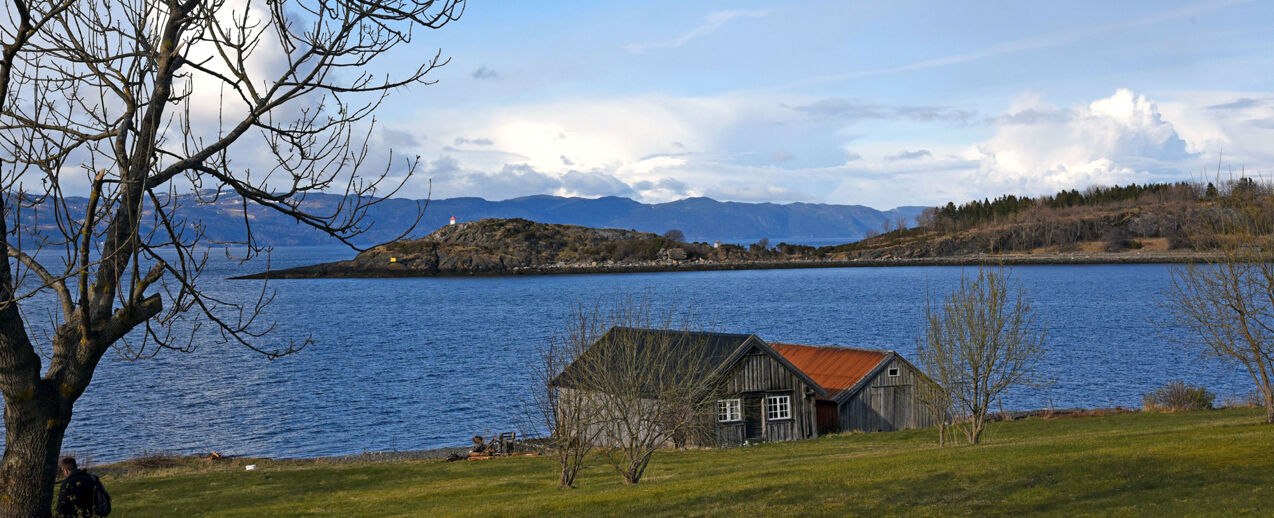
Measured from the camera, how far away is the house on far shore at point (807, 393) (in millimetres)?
41312

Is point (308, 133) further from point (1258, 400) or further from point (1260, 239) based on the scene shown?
point (1258, 400)

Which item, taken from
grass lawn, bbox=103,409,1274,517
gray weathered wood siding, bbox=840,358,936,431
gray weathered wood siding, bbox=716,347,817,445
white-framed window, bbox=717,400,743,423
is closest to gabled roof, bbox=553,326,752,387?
gray weathered wood siding, bbox=716,347,817,445

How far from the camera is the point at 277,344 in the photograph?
9462cm

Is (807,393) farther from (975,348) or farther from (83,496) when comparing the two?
(83,496)

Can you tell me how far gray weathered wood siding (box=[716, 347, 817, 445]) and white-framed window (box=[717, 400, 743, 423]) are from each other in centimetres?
23

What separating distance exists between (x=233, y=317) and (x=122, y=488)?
78.7 m

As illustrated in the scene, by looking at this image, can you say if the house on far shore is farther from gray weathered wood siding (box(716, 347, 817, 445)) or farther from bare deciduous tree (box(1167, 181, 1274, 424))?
bare deciduous tree (box(1167, 181, 1274, 424))

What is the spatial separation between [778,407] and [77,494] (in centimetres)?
3175

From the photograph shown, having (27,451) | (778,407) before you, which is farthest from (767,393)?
(27,451)

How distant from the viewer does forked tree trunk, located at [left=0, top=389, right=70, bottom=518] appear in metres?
8.32

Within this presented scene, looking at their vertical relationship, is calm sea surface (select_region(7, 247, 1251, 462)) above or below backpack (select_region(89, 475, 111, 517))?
below

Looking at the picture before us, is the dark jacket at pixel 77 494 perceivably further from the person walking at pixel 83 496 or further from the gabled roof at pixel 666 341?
the gabled roof at pixel 666 341

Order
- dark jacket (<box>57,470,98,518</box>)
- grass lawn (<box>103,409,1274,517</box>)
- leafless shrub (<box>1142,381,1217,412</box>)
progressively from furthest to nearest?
1. leafless shrub (<box>1142,381,1217,412</box>)
2. grass lawn (<box>103,409,1274,517</box>)
3. dark jacket (<box>57,470,98,518</box>)

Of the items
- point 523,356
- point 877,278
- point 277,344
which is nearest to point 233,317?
point 277,344
